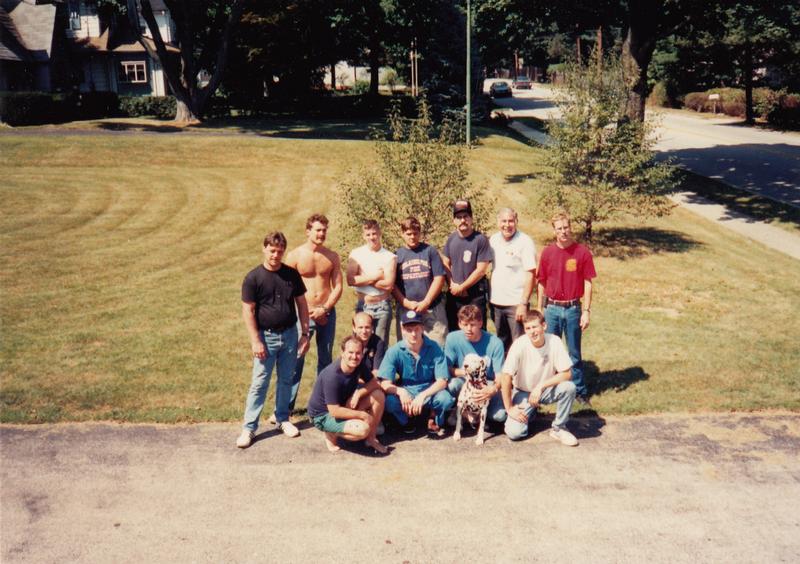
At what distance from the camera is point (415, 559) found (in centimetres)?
523

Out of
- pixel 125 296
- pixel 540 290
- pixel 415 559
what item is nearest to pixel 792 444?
pixel 540 290

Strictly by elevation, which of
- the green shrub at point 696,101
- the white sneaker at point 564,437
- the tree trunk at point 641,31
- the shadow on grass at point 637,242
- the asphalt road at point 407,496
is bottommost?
the asphalt road at point 407,496

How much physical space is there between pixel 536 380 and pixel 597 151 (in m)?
9.18

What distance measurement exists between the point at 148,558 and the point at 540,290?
512 cm

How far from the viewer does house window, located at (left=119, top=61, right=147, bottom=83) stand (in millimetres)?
48375

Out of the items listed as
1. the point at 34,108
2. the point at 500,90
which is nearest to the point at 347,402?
the point at 34,108

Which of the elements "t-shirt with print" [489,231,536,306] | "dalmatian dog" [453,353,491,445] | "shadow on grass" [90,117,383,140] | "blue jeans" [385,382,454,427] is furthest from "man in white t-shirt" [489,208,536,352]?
"shadow on grass" [90,117,383,140]

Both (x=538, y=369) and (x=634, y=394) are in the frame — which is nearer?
(x=538, y=369)

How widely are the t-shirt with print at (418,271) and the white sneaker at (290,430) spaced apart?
1967 mm

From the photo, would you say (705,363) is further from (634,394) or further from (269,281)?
(269,281)

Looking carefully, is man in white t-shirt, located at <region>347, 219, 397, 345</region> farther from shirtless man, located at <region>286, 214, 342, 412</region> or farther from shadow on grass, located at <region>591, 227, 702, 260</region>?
shadow on grass, located at <region>591, 227, 702, 260</region>

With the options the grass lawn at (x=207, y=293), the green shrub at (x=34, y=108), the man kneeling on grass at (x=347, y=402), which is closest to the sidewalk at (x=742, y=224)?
the grass lawn at (x=207, y=293)

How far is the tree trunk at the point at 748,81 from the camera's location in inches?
1672

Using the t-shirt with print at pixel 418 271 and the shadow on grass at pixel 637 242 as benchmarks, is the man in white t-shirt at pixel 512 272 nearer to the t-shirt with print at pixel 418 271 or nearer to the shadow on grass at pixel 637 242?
the t-shirt with print at pixel 418 271
